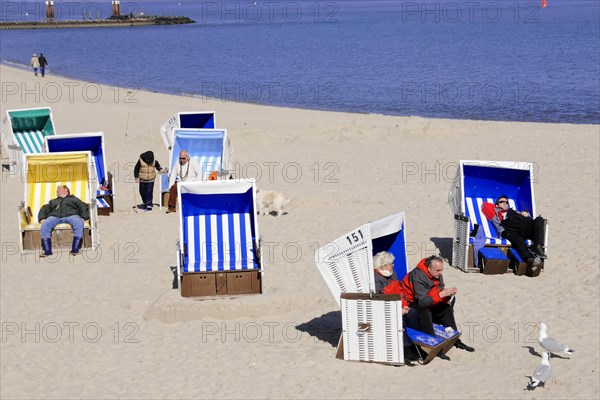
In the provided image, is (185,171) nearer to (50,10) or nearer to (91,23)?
(91,23)

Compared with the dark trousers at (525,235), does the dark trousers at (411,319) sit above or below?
below

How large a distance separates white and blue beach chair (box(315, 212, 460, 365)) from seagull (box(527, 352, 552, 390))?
0.96 m

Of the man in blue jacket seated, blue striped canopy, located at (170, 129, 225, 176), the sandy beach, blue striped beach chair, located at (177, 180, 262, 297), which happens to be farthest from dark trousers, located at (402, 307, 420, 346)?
blue striped canopy, located at (170, 129, 225, 176)

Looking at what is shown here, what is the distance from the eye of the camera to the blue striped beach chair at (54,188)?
12672 millimetres

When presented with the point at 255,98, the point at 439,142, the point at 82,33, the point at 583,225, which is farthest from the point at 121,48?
the point at 583,225

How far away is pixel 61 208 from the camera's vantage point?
41.4 ft

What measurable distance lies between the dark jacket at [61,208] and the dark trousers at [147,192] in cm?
242

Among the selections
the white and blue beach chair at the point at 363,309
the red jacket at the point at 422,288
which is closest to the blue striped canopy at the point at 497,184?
the red jacket at the point at 422,288

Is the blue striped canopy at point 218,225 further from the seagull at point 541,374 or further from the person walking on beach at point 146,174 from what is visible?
the seagull at point 541,374

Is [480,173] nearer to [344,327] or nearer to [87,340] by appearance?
[344,327]

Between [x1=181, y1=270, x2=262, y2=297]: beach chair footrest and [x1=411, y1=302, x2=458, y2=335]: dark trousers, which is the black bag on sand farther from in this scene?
[x1=181, y1=270, x2=262, y2=297]: beach chair footrest

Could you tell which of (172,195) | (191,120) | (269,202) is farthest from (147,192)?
(191,120)

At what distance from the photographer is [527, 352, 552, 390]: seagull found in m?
7.70

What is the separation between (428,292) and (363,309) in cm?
70
